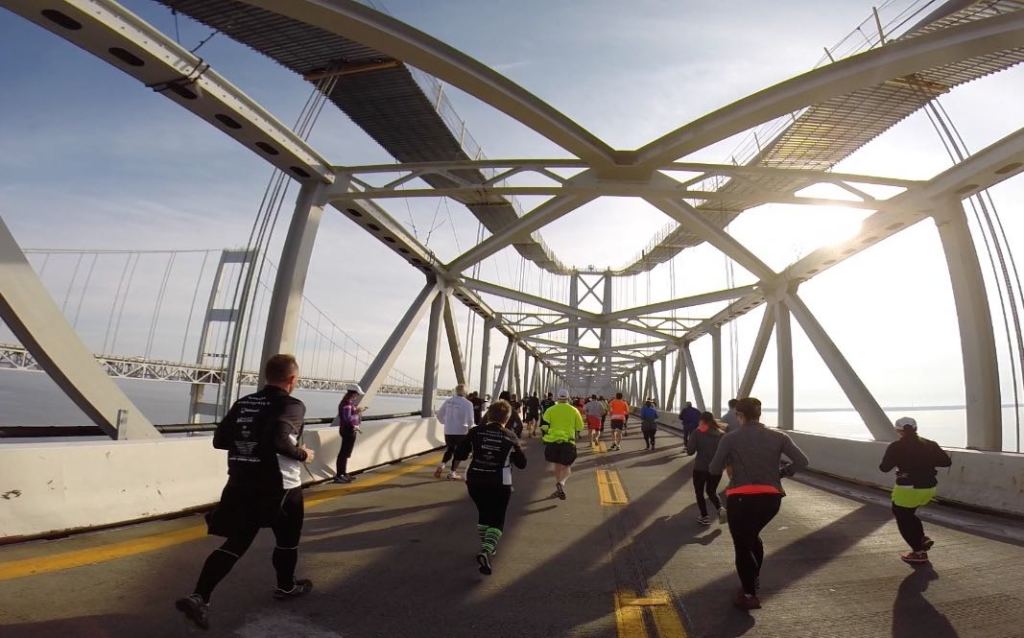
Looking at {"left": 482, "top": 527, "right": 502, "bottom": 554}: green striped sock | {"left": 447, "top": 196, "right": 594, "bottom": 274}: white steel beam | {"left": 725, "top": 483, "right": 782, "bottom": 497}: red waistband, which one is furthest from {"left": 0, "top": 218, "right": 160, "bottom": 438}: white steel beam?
{"left": 447, "top": 196, "right": 594, "bottom": 274}: white steel beam

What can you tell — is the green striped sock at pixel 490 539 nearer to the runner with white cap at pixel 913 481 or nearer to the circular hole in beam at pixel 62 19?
the runner with white cap at pixel 913 481

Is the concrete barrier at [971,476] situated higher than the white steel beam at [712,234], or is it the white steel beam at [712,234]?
the white steel beam at [712,234]

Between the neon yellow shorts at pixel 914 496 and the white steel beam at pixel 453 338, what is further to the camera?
the white steel beam at pixel 453 338

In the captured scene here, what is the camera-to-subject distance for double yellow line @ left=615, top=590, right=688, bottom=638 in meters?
3.27

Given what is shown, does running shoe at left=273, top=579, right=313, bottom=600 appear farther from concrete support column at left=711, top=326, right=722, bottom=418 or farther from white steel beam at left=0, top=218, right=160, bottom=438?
concrete support column at left=711, top=326, right=722, bottom=418

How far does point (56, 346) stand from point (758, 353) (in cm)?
1968

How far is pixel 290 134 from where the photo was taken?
9.37 meters

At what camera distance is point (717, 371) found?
1166 inches

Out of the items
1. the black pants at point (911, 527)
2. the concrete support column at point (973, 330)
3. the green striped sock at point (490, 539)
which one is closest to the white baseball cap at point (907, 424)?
the black pants at point (911, 527)

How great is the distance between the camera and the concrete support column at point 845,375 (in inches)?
495

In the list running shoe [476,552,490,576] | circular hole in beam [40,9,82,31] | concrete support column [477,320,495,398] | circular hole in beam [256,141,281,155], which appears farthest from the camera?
concrete support column [477,320,495,398]

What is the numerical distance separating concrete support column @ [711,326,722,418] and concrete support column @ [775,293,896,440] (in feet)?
46.1

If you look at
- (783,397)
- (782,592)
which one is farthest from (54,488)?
(783,397)

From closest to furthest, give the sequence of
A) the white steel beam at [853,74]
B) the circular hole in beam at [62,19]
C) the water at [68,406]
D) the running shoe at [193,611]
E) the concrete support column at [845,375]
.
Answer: the running shoe at [193,611]
the circular hole in beam at [62,19]
the white steel beam at [853,74]
the concrete support column at [845,375]
the water at [68,406]
